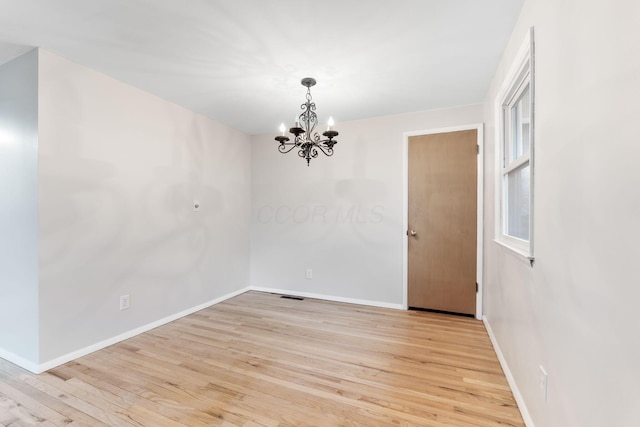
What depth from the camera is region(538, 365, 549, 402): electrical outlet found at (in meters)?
1.32

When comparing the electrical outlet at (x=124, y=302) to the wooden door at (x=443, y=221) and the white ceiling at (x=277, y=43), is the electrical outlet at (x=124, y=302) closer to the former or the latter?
the white ceiling at (x=277, y=43)

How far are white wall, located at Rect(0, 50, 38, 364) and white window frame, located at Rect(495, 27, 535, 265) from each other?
125 inches

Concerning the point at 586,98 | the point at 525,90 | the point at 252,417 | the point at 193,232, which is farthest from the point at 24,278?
the point at 525,90

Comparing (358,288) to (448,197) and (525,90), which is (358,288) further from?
(525,90)

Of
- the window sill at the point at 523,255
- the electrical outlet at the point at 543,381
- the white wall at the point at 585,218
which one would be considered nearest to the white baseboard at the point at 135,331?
the window sill at the point at 523,255

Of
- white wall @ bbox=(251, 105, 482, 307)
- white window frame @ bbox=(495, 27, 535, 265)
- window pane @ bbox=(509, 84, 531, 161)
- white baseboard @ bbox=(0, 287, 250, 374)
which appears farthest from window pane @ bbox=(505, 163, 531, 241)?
white baseboard @ bbox=(0, 287, 250, 374)

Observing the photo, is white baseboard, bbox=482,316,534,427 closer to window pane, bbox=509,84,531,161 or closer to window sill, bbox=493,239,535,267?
window sill, bbox=493,239,535,267

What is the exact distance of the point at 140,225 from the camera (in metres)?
2.78

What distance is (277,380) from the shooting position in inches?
79.5

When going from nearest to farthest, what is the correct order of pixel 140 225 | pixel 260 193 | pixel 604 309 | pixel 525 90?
pixel 604 309 → pixel 525 90 → pixel 140 225 → pixel 260 193

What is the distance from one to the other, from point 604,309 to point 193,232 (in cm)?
341

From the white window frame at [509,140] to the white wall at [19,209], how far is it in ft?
10.4

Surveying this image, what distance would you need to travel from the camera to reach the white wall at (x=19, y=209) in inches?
82.2

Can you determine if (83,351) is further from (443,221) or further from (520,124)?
(520,124)
